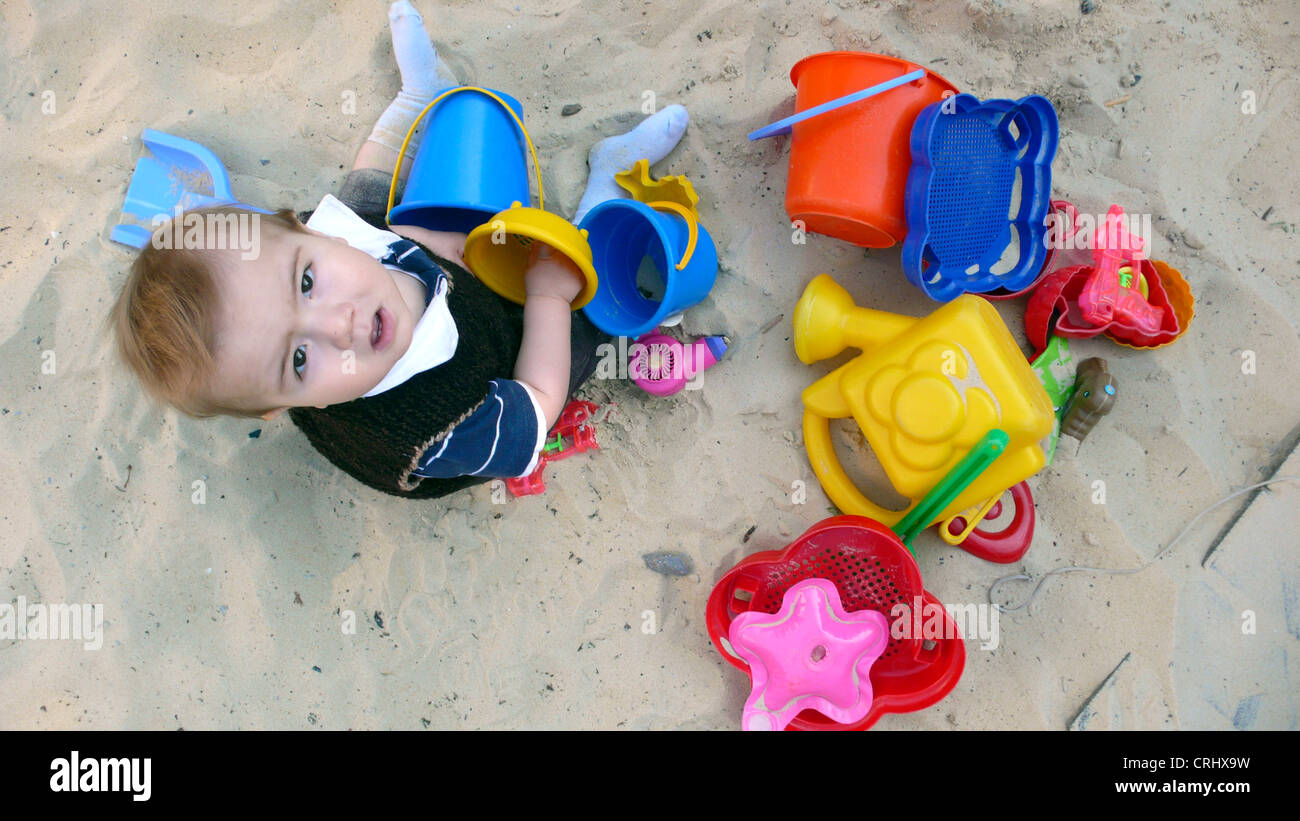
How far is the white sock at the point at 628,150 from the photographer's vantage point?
141 cm

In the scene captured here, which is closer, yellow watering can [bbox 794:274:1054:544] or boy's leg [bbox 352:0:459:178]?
yellow watering can [bbox 794:274:1054:544]

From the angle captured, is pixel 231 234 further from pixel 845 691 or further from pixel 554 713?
pixel 845 691

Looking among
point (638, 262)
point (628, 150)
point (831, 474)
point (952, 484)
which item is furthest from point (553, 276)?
point (952, 484)

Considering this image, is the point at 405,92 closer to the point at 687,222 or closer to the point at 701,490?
the point at 687,222

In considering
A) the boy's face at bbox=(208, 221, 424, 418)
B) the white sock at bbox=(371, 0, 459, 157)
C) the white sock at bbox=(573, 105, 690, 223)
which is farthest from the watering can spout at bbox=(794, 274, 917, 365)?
the white sock at bbox=(371, 0, 459, 157)

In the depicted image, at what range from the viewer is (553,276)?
4.02 feet

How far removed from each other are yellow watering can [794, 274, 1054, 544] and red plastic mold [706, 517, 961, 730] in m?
0.09

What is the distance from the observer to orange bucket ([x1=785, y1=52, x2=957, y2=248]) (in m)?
1.20

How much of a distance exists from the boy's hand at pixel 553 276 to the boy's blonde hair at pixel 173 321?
0.45 meters

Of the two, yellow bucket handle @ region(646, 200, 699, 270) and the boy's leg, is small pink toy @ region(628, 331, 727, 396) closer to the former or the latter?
yellow bucket handle @ region(646, 200, 699, 270)

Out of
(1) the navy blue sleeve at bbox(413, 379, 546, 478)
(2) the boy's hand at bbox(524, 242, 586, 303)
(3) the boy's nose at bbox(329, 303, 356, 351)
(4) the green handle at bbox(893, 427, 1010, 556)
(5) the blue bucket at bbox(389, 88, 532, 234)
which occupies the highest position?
(5) the blue bucket at bbox(389, 88, 532, 234)

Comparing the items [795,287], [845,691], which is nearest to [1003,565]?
[845,691]

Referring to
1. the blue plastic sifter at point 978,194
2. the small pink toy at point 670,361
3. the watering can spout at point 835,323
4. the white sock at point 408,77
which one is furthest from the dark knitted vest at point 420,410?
the blue plastic sifter at point 978,194
